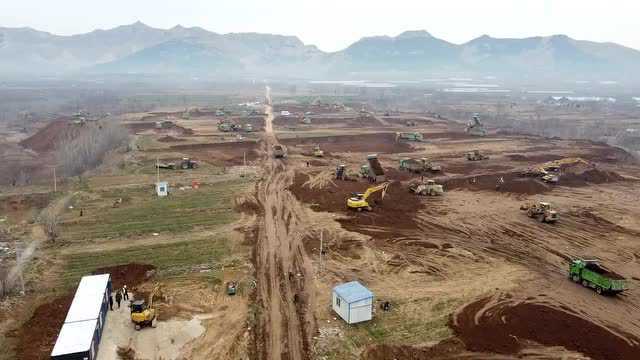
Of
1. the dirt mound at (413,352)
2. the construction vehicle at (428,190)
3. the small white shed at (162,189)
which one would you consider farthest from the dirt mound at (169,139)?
the dirt mound at (413,352)

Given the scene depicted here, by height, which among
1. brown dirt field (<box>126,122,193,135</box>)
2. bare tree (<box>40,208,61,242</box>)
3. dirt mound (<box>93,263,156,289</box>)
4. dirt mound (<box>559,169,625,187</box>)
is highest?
brown dirt field (<box>126,122,193,135</box>)

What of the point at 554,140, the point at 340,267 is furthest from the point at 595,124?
the point at 340,267

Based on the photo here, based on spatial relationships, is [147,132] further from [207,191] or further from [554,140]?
[554,140]

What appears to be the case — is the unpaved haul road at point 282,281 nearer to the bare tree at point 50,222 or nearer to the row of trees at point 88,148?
the bare tree at point 50,222

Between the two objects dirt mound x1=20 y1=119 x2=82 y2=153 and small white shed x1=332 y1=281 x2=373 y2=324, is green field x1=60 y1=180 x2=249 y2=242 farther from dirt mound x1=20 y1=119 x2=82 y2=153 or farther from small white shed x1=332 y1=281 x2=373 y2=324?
dirt mound x1=20 y1=119 x2=82 y2=153

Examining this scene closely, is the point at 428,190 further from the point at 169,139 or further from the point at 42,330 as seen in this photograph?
the point at 169,139

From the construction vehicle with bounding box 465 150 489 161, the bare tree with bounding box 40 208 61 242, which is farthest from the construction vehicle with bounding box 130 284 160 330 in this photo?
the construction vehicle with bounding box 465 150 489 161
